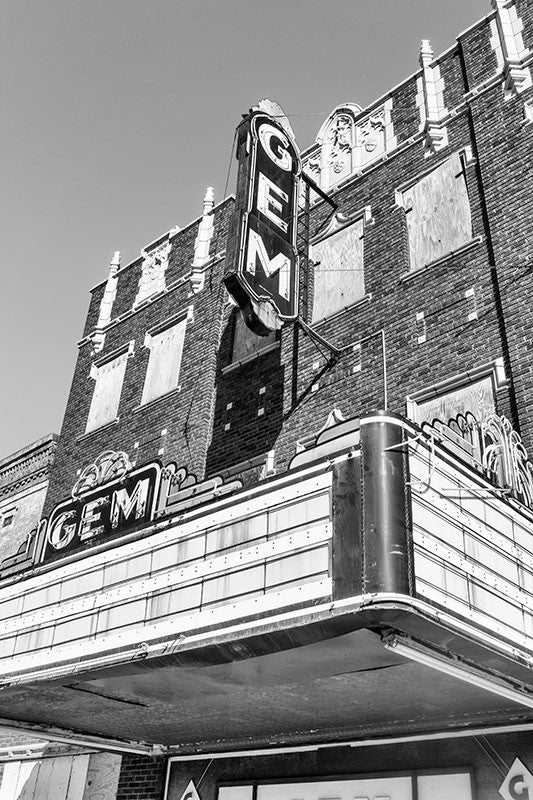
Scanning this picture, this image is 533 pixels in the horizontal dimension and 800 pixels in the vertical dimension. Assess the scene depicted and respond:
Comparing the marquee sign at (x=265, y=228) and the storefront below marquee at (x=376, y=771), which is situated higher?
the marquee sign at (x=265, y=228)

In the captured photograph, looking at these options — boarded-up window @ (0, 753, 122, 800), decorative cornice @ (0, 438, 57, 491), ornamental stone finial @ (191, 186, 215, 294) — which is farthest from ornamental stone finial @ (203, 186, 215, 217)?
boarded-up window @ (0, 753, 122, 800)

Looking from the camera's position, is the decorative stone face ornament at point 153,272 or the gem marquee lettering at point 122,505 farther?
the decorative stone face ornament at point 153,272

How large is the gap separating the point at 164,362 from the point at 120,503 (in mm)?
7219

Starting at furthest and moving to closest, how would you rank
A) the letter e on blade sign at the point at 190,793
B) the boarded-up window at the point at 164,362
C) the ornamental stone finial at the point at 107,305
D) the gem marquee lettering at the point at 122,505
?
the ornamental stone finial at the point at 107,305
the boarded-up window at the point at 164,362
the letter e on blade sign at the point at 190,793
the gem marquee lettering at the point at 122,505

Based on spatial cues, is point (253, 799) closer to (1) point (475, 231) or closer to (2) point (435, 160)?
(1) point (475, 231)

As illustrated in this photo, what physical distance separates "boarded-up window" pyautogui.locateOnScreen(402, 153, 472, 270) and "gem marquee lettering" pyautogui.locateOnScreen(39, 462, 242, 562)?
20.1ft

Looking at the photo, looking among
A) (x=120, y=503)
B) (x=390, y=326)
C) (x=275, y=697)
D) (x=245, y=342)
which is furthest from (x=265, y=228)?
(x=275, y=697)

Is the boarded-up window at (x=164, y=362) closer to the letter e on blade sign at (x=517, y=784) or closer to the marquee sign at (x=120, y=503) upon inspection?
the marquee sign at (x=120, y=503)

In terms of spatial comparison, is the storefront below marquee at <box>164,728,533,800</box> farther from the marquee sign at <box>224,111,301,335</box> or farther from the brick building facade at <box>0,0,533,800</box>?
the marquee sign at <box>224,111,301,335</box>

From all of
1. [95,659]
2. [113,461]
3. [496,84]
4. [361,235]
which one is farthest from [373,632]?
[496,84]

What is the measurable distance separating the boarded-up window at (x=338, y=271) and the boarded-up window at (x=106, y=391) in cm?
611

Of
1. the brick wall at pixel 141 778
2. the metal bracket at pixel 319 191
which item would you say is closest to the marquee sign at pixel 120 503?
the brick wall at pixel 141 778

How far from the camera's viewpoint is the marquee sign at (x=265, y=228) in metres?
12.4

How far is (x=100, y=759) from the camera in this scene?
1395 cm
